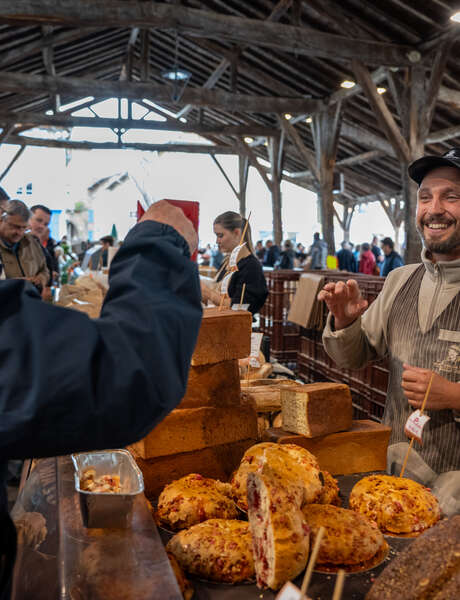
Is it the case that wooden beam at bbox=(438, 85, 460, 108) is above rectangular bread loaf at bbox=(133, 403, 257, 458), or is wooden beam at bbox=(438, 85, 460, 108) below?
above

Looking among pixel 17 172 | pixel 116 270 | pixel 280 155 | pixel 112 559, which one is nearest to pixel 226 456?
pixel 112 559

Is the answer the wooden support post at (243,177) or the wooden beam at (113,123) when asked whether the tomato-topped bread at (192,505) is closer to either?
the wooden beam at (113,123)

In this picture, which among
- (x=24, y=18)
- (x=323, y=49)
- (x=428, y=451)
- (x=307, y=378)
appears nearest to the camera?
(x=428, y=451)

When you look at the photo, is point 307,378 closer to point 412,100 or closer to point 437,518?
point 437,518

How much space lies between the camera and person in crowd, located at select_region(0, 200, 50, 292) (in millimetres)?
3945

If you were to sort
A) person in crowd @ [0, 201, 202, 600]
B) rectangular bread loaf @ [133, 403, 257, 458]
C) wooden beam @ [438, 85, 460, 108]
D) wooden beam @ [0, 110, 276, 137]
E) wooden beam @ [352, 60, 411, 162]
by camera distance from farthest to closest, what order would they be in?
wooden beam @ [0, 110, 276, 137]
wooden beam @ [438, 85, 460, 108]
wooden beam @ [352, 60, 411, 162]
rectangular bread loaf @ [133, 403, 257, 458]
person in crowd @ [0, 201, 202, 600]

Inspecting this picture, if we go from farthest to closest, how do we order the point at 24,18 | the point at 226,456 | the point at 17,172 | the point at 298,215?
1. the point at 298,215
2. the point at 17,172
3. the point at 24,18
4. the point at 226,456

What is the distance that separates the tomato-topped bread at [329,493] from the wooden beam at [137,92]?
33.8 feet

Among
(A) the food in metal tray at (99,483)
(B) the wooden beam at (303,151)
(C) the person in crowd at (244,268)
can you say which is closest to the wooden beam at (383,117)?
(B) the wooden beam at (303,151)

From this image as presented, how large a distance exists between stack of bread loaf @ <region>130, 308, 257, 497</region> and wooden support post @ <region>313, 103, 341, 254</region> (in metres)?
9.26

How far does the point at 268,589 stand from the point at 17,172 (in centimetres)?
2340

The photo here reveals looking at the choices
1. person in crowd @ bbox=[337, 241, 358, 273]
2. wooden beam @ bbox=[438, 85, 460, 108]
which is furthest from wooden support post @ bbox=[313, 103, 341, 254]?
wooden beam @ bbox=[438, 85, 460, 108]

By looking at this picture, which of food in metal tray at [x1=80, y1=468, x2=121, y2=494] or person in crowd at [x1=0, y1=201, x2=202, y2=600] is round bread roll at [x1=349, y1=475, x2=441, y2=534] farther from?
person in crowd at [x1=0, y1=201, x2=202, y2=600]

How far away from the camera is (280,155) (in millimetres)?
14289
